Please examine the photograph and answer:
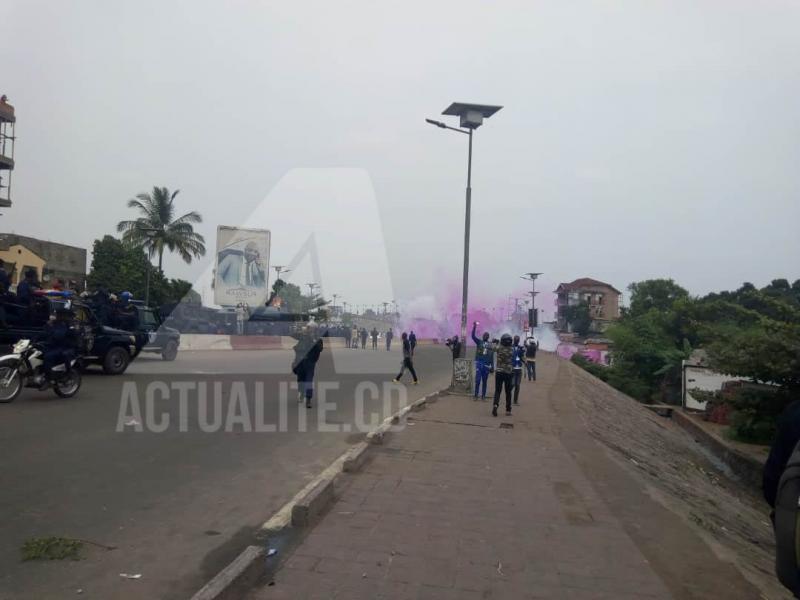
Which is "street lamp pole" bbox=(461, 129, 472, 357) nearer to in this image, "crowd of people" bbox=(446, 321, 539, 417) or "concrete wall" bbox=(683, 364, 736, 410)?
"crowd of people" bbox=(446, 321, 539, 417)

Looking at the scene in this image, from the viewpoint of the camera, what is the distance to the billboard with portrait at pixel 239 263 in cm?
3772

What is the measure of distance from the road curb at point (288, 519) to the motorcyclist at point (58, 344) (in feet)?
19.8

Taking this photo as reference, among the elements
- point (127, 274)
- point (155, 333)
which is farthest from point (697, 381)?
point (127, 274)

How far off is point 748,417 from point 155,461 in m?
20.1

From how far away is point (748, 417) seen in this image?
69.6 ft

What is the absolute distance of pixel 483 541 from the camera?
529 cm

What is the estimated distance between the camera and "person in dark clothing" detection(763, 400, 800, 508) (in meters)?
3.05

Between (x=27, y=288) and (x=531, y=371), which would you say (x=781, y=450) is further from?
(x=531, y=371)

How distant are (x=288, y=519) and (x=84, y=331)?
36.1ft

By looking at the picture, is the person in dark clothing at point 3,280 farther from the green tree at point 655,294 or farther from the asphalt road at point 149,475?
the green tree at point 655,294

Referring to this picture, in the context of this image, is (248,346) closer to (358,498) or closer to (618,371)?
(618,371)

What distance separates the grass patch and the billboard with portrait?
33.8 meters

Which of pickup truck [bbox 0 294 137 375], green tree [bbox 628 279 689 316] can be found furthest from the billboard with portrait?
green tree [bbox 628 279 689 316]

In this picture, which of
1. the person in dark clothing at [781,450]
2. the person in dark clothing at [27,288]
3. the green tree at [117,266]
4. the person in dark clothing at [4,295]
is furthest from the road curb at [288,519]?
the green tree at [117,266]
